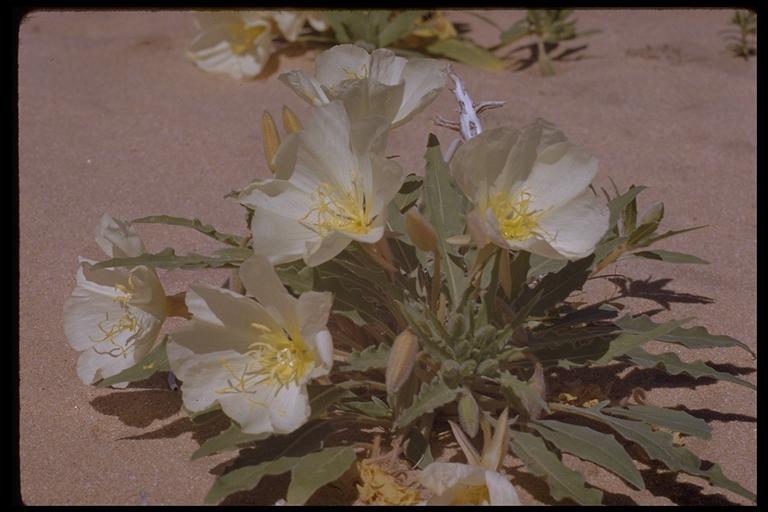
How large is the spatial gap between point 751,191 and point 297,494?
237 cm

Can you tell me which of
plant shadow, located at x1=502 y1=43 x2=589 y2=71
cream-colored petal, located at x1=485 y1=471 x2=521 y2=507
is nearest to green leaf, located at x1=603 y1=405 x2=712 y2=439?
cream-colored petal, located at x1=485 y1=471 x2=521 y2=507

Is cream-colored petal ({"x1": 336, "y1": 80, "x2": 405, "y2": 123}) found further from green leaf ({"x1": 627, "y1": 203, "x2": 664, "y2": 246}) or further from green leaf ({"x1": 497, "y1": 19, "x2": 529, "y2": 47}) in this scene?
green leaf ({"x1": 497, "y1": 19, "x2": 529, "y2": 47})

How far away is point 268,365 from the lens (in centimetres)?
159

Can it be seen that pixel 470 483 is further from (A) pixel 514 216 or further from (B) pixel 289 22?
(B) pixel 289 22

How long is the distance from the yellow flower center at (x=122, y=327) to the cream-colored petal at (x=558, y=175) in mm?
827

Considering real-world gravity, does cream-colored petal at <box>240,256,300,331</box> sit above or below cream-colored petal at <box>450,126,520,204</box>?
below

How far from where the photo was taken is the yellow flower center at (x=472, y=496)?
151cm

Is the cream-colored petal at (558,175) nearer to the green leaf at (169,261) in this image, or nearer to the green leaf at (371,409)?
the green leaf at (371,409)

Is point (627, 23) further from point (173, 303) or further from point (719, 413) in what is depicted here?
point (173, 303)

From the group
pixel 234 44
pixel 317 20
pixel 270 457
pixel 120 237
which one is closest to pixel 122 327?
pixel 120 237

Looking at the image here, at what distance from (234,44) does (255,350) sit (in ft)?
8.99

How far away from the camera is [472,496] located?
1.53 meters

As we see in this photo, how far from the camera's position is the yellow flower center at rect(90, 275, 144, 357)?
186 cm

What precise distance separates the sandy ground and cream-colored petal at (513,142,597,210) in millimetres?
564
